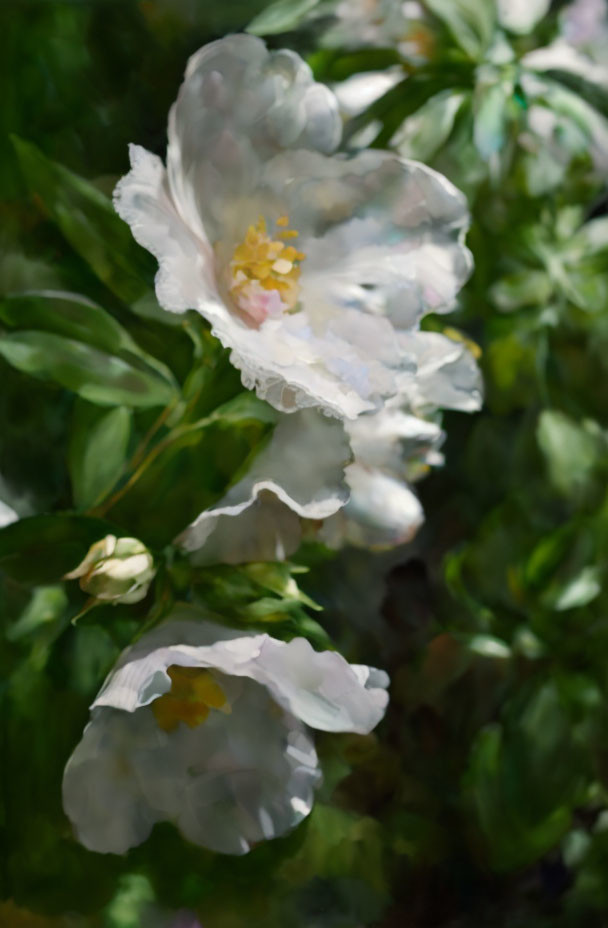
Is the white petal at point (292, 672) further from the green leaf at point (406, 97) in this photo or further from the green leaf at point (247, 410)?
the green leaf at point (406, 97)

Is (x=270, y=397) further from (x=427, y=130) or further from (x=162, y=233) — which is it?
(x=427, y=130)

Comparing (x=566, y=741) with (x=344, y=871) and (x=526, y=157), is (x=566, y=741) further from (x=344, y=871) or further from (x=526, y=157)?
(x=526, y=157)

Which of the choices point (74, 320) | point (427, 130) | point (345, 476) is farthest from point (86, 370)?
point (427, 130)

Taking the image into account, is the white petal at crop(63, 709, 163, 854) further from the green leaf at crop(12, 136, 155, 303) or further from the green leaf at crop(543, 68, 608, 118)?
the green leaf at crop(543, 68, 608, 118)

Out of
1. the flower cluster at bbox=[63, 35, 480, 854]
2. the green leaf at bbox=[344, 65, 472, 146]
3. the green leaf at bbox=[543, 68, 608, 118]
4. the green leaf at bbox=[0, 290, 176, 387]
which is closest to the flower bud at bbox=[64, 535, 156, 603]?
the flower cluster at bbox=[63, 35, 480, 854]

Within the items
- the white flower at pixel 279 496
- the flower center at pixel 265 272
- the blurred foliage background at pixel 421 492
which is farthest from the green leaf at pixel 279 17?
the white flower at pixel 279 496

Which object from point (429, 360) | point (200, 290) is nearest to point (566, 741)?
point (429, 360)
